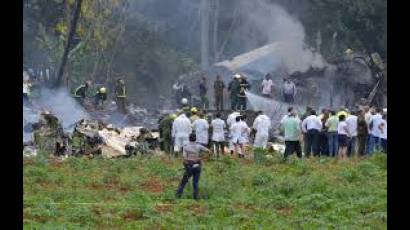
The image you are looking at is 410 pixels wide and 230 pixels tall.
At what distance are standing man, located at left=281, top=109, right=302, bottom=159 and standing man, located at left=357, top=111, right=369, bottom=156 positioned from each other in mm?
1909

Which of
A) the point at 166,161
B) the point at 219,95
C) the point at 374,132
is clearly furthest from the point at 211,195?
the point at 219,95

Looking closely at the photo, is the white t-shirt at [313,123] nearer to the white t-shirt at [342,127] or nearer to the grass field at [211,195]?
the white t-shirt at [342,127]

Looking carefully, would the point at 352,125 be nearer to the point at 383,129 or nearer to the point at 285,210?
the point at 383,129

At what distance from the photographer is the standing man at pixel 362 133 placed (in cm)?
3189

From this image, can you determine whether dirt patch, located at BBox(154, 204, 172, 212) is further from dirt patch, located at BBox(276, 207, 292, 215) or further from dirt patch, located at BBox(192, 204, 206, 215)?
dirt patch, located at BBox(276, 207, 292, 215)

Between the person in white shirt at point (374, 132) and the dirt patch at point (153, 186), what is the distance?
732 cm

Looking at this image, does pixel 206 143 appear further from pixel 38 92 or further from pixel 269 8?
pixel 269 8

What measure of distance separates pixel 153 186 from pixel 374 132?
7.97 meters

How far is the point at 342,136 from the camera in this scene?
102 ft

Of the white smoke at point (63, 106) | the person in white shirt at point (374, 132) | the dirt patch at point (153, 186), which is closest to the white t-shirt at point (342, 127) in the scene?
the person in white shirt at point (374, 132)

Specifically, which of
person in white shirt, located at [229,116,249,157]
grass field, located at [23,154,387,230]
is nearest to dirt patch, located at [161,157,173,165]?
grass field, located at [23,154,387,230]

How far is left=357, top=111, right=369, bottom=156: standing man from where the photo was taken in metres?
31.9

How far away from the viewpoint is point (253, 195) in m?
25.4
